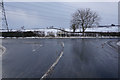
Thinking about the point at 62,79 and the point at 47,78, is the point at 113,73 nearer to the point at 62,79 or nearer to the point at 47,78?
the point at 62,79

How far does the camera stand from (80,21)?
41.6m

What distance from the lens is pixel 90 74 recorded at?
5250mm

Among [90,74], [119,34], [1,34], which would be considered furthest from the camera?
[119,34]

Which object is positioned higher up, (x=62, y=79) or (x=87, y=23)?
(x=87, y=23)

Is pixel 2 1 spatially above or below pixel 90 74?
above

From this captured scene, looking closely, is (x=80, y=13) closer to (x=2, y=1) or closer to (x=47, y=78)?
(x=2, y=1)

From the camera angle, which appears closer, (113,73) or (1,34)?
(113,73)

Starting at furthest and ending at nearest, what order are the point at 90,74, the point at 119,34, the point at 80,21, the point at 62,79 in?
the point at 80,21
the point at 119,34
the point at 90,74
the point at 62,79

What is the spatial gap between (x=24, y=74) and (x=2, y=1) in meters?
41.0

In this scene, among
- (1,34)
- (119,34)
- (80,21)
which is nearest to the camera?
(1,34)

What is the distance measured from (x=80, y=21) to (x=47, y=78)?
38.5 m

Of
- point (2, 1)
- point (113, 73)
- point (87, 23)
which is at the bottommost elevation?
point (113, 73)

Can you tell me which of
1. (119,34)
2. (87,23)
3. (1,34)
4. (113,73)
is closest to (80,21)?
(87,23)

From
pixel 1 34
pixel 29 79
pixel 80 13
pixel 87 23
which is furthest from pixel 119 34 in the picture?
pixel 29 79
